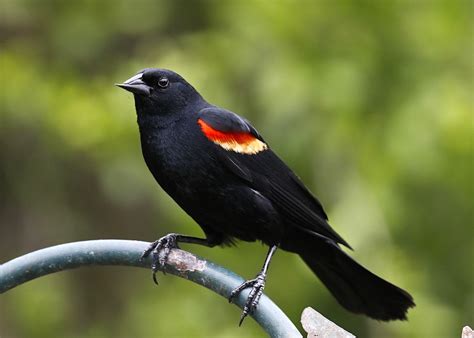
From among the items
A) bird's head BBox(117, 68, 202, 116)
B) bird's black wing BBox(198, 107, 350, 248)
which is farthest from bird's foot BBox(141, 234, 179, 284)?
bird's head BBox(117, 68, 202, 116)

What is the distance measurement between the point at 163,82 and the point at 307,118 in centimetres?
99

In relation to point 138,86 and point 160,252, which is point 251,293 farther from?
point 138,86

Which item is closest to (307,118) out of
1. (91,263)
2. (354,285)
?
(354,285)

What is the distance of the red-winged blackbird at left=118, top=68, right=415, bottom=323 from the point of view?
9.32 ft

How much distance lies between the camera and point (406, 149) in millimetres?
3715

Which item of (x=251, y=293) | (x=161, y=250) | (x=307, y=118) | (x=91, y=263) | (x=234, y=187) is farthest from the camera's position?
(x=307, y=118)

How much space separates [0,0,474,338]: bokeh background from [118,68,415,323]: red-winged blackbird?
2.02 feet

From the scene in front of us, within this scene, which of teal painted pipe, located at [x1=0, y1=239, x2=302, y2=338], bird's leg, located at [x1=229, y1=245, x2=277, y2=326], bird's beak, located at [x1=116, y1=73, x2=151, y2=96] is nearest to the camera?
teal painted pipe, located at [x1=0, y1=239, x2=302, y2=338]

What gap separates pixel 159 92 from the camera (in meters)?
3.05

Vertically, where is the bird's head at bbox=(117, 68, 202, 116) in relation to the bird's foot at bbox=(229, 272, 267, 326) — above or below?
above

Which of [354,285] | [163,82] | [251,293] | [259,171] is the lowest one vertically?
[251,293]

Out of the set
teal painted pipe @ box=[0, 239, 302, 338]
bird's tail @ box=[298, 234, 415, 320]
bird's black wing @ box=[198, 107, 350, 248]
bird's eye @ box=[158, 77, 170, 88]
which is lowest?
teal painted pipe @ box=[0, 239, 302, 338]

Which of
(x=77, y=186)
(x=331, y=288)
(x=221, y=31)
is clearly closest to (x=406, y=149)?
(x=331, y=288)

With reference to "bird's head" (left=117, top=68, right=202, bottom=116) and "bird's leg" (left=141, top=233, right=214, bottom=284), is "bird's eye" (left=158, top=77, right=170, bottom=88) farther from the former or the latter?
"bird's leg" (left=141, top=233, right=214, bottom=284)
